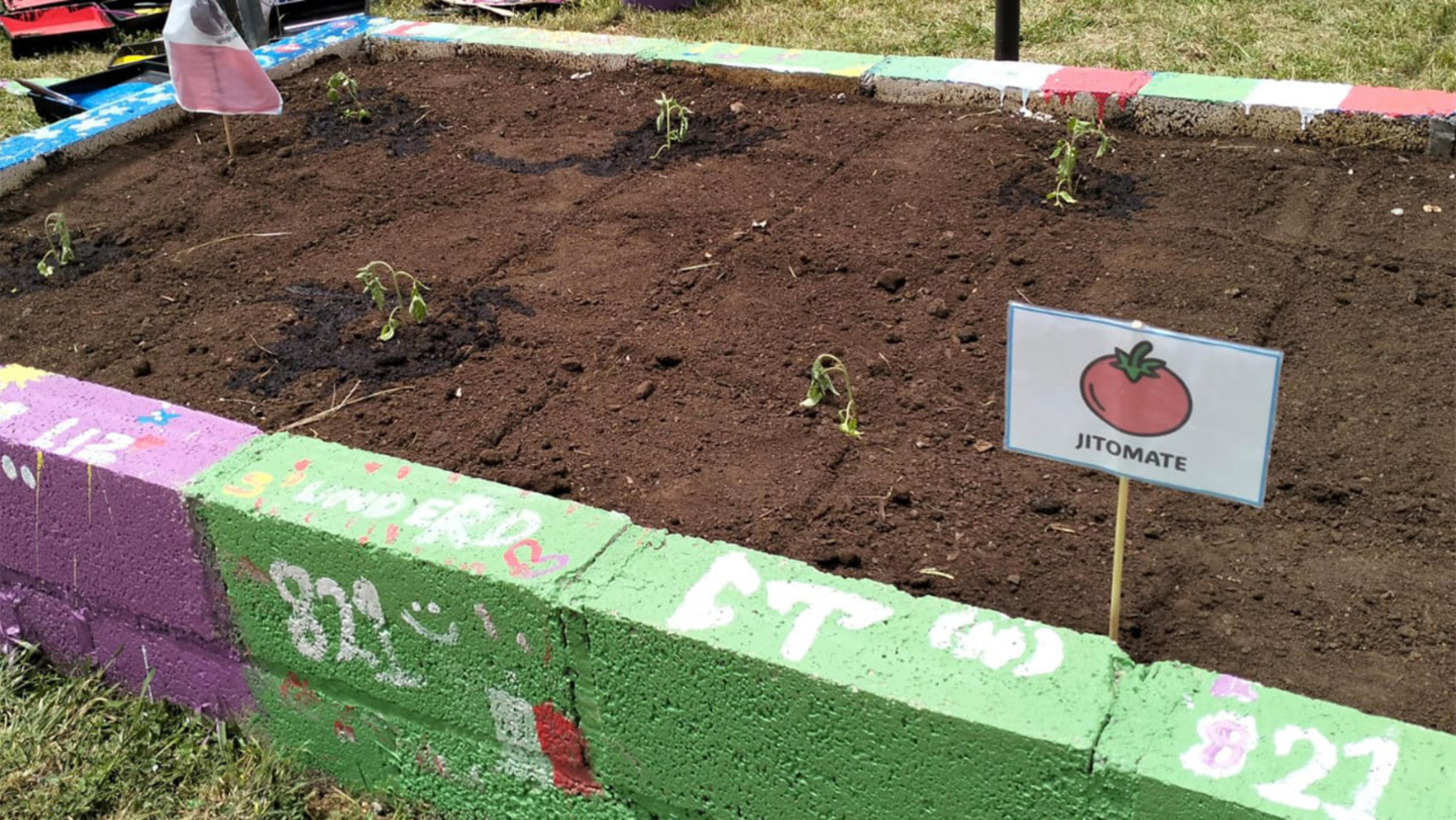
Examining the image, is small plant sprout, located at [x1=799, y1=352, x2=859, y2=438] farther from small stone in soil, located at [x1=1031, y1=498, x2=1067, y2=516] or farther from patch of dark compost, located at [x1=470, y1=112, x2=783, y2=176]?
patch of dark compost, located at [x1=470, y1=112, x2=783, y2=176]

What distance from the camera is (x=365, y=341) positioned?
318cm

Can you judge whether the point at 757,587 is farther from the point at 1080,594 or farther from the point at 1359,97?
the point at 1359,97

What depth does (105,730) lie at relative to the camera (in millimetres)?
2631

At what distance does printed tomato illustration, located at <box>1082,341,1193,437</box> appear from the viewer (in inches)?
66.7

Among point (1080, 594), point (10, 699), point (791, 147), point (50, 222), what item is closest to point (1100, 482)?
point (1080, 594)

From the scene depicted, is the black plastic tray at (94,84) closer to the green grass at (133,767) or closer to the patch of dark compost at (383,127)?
the patch of dark compost at (383,127)

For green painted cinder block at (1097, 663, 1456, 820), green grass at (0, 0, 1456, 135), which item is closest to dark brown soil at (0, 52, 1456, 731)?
green painted cinder block at (1097, 663, 1456, 820)

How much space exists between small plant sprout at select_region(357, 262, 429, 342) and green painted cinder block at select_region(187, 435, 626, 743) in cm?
78

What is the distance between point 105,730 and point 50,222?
1768 millimetres

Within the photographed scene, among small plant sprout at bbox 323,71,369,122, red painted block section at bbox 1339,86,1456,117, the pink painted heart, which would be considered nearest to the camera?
the pink painted heart

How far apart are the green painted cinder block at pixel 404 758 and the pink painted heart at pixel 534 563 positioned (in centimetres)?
38

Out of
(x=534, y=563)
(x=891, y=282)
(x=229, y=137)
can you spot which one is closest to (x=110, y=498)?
(x=534, y=563)

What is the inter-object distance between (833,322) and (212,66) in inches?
79.3

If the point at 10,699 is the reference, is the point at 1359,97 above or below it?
above
